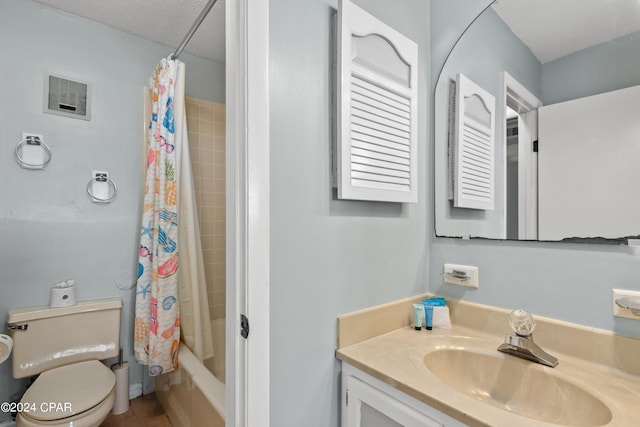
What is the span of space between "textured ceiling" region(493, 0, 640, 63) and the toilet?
2342 mm

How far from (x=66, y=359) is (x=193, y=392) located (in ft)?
2.81

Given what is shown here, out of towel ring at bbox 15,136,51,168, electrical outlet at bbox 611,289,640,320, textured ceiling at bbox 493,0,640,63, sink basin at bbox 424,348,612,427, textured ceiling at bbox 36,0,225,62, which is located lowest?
sink basin at bbox 424,348,612,427

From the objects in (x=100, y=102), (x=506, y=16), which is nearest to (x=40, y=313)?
(x=100, y=102)

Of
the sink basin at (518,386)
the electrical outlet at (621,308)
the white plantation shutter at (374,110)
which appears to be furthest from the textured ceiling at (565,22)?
the sink basin at (518,386)

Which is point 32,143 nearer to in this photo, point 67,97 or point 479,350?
point 67,97

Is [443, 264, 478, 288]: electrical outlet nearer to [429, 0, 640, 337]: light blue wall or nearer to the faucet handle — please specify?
[429, 0, 640, 337]: light blue wall

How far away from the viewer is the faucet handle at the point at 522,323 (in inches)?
37.0

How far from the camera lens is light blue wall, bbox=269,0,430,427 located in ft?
2.81

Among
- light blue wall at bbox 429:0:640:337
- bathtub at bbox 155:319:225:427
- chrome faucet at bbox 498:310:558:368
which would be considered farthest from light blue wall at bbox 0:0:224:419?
chrome faucet at bbox 498:310:558:368

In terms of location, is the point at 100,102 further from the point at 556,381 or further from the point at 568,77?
the point at 556,381

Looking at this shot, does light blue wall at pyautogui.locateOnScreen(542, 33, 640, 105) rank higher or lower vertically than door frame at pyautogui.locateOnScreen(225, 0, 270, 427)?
higher

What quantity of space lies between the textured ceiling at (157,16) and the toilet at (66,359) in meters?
1.82

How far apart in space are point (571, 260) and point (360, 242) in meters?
0.66

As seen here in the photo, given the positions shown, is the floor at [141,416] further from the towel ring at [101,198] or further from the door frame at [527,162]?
the door frame at [527,162]
